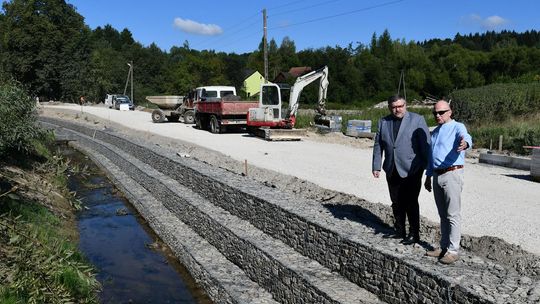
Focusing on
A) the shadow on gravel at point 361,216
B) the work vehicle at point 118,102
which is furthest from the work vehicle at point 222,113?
the work vehicle at point 118,102

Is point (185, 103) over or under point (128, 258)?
over

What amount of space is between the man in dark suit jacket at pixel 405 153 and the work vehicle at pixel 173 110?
25707 mm

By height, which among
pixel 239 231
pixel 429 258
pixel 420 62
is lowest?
pixel 239 231

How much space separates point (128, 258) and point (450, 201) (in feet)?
23.1

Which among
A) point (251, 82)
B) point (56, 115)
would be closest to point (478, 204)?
point (56, 115)

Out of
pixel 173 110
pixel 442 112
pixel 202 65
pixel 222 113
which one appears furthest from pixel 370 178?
pixel 202 65

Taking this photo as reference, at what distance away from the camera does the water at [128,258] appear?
328 inches

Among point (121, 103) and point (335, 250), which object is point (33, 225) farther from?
point (121, 103)

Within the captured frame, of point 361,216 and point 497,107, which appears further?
point 497,107

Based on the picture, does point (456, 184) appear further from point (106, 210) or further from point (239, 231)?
point (106, 210)

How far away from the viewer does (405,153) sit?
5617mm

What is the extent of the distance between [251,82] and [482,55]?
3229 cm

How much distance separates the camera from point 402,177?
18.5 ft

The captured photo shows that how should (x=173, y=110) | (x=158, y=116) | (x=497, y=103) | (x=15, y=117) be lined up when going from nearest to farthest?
(x=15, y=117)
(x=497, y=103)
(x=158, y=116)
(x=173, y=110)
